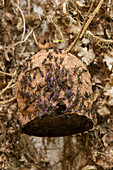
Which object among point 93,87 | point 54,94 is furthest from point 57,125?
point 93,87

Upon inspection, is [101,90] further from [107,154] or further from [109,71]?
[107,154]

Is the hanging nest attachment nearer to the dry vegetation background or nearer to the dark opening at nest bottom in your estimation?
the dark opening at nest bottom

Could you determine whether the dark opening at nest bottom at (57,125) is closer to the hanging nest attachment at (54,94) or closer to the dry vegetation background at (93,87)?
the hanging nest attachment at (54,94)

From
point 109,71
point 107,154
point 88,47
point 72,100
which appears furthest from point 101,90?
point 72,100

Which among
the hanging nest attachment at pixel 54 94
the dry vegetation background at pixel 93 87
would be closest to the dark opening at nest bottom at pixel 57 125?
the hanging nest attachment at pixel 54 94

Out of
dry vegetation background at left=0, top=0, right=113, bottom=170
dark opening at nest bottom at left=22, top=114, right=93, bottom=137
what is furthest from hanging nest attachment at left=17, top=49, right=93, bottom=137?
dry vegetation background at left=0, top=0, right=113, bottom=170

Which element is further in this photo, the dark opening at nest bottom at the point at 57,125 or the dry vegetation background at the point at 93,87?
the dry vegetation background at the point at 93,87

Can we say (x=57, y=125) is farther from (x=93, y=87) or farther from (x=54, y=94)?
(x=93, y=87)
